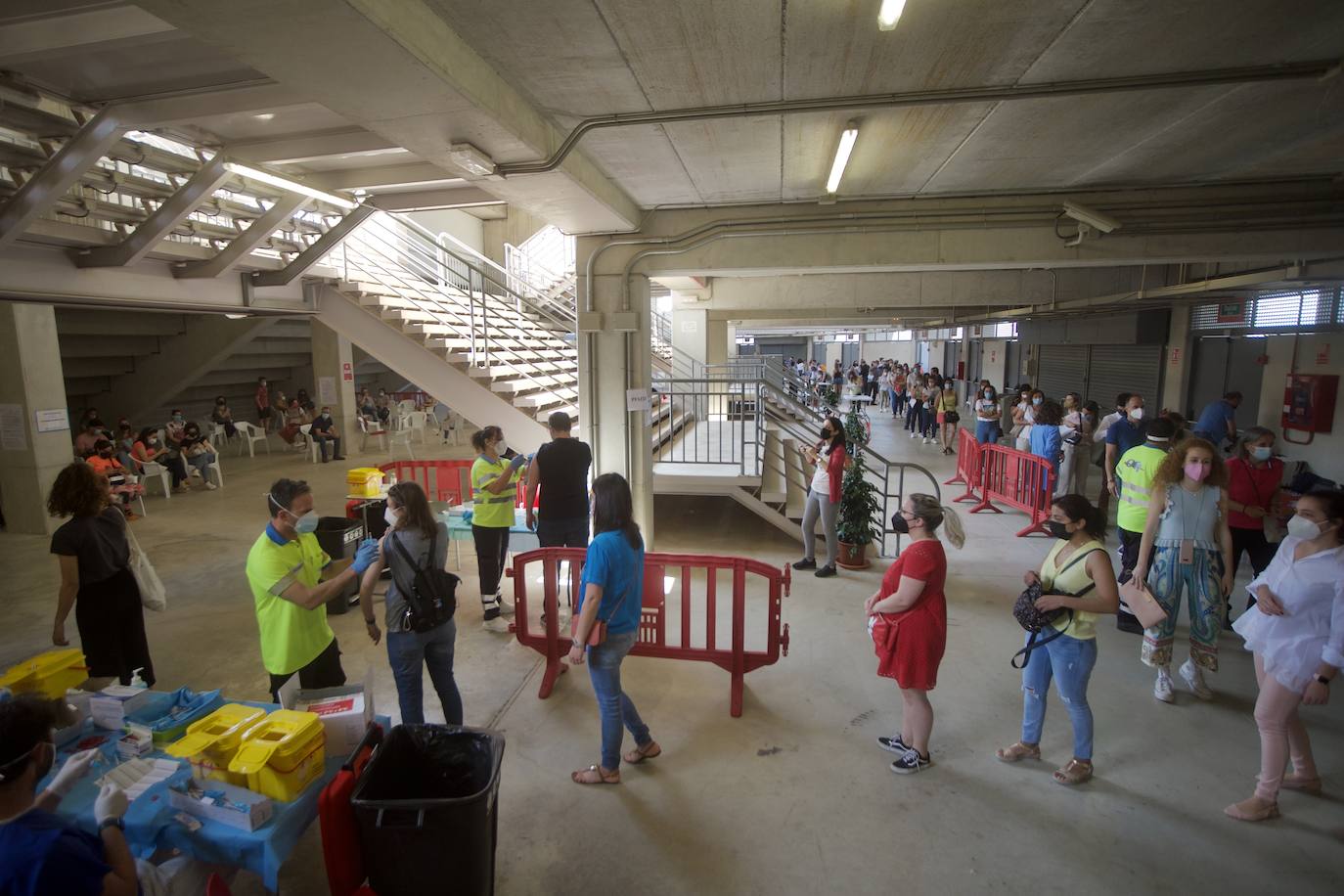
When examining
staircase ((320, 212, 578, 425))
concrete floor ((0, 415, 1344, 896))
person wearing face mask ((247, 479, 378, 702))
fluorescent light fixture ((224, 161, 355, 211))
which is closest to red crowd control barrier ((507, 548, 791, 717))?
concrete floor ((0, 415, 1344, 896))

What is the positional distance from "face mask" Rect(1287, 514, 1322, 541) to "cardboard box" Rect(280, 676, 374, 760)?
4.40m

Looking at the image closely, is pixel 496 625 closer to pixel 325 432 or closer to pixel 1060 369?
pixel 325 432

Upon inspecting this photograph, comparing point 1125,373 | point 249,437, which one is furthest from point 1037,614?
point 249,437

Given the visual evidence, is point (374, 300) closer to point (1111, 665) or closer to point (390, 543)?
point (390, 543)

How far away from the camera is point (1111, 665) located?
16.3ft

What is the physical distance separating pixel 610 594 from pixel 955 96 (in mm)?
3615

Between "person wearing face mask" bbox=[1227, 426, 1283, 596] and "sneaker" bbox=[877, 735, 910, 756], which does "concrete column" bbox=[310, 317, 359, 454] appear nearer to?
"sneaker" bbox=[877, 735, 910, 756]

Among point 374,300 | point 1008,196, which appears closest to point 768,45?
point 1008,196

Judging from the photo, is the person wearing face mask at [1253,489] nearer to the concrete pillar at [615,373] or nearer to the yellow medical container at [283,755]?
the concrete pillar at [615,373]

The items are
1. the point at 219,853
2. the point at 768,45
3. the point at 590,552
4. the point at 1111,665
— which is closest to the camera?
the point at 219,853

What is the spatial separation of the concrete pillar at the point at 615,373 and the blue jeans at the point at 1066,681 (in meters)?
4.41

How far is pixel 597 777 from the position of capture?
367 centimetres

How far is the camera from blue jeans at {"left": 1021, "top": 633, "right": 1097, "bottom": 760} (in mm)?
3426

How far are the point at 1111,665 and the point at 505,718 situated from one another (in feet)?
14.1
